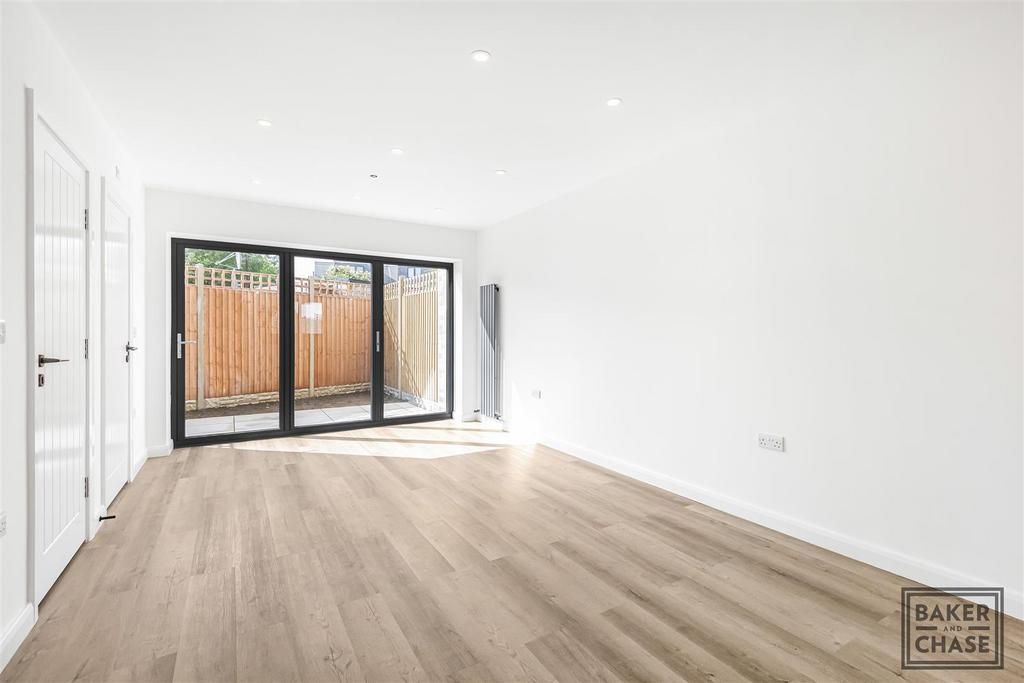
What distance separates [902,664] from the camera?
5.68 feet

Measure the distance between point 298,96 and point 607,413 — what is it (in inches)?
131

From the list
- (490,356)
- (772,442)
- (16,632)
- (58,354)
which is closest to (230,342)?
(58,354)

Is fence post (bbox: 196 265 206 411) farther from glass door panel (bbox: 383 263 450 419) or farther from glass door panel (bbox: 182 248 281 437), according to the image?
glass door panel (bbox: 383 263 450 419)

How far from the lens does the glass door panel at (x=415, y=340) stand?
5973mm

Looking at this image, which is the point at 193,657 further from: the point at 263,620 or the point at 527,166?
the point at 527,166

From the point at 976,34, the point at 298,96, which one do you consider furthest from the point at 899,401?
the point at 298,96

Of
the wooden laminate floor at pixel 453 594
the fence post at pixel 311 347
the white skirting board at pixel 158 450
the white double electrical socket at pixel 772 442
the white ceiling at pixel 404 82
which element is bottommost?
the wooden laminate floor at pixel 453 594

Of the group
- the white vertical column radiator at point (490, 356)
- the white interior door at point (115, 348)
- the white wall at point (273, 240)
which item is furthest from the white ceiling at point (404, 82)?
the white vertical column radiator at point (490, 356)

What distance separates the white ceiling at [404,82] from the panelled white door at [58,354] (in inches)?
26.3

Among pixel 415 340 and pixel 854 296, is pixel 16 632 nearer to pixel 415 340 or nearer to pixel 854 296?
pixel 854 296

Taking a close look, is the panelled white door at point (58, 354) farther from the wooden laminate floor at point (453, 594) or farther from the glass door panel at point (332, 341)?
the glass door panel at point (332, 341)

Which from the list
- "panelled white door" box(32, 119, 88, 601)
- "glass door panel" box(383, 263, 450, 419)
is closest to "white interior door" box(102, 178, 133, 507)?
"panelled white door" box(32, 119, 88, 601)

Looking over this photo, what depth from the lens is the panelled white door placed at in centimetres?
207

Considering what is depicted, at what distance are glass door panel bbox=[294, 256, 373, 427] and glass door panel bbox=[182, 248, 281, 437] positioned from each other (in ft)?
0.84
